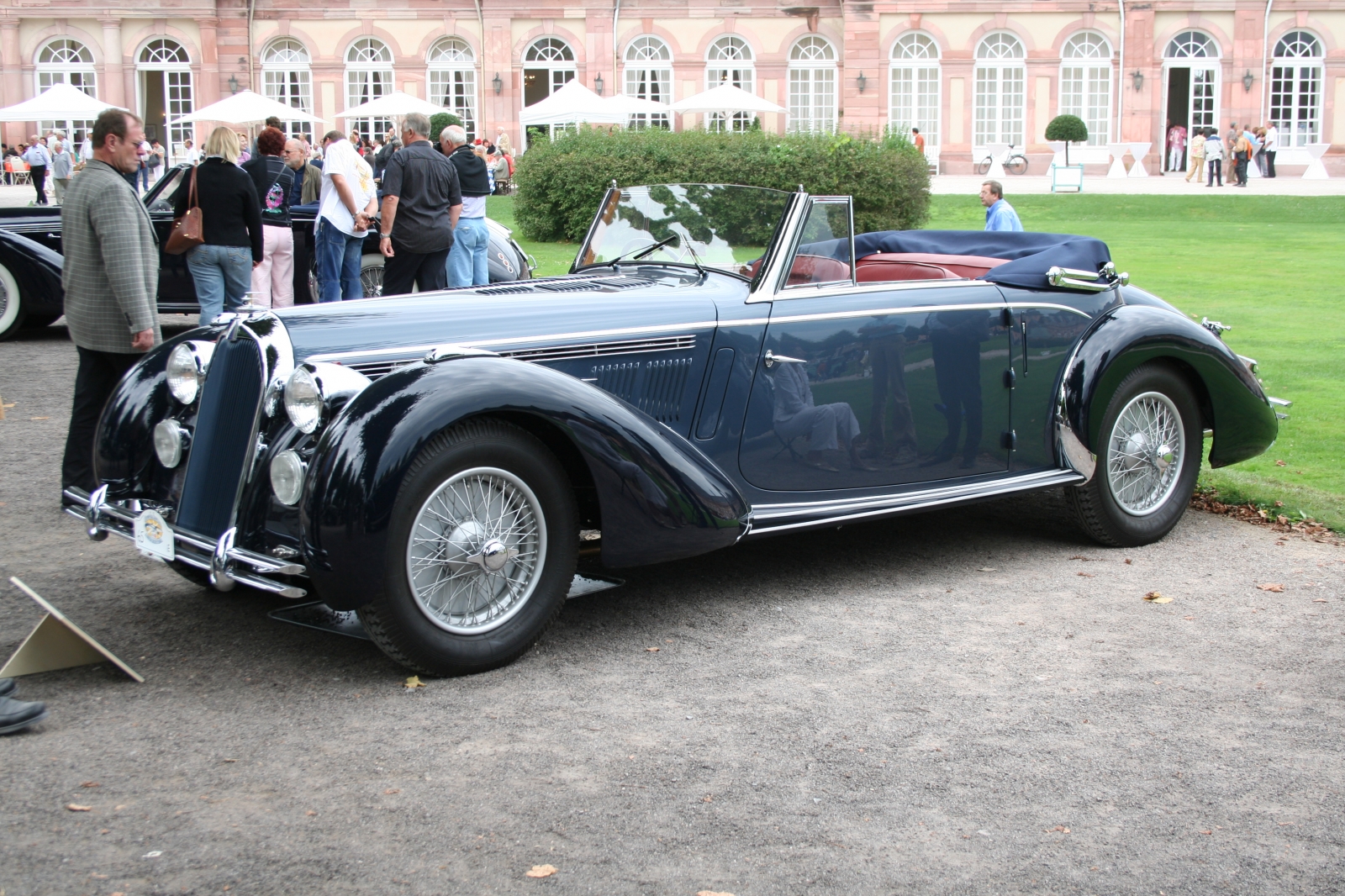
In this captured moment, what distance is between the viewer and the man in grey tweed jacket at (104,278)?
5848 millimetres

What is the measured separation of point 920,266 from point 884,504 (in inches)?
54.5

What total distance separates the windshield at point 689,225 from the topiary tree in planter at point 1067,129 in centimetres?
3864

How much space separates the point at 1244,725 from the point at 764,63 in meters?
43.5

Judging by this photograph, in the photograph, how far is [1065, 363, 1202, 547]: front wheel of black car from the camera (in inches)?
225

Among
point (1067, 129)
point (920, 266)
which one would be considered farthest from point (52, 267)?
point (1067, 129)

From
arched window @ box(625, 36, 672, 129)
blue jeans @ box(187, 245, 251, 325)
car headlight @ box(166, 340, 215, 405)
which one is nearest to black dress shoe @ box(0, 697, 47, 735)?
car headlight @ box(166, 340, 215, 405)

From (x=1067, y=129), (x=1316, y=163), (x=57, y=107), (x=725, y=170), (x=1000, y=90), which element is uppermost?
(x=1000, y=90)

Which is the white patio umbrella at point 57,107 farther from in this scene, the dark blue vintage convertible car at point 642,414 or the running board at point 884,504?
the running board at point 884,504

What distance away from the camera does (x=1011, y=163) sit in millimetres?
40844

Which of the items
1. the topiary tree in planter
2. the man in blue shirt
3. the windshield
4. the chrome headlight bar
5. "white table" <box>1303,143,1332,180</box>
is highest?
the topiary tree in planter

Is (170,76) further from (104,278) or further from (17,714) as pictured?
(17,714)

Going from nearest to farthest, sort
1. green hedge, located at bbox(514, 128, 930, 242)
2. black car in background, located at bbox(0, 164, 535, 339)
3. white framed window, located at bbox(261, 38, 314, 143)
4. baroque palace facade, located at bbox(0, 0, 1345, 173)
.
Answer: black car in background, located at bbox(0, 164, 535, 339), green hedge, located at bbox(514, 128, 930, 242), baroque palace facade, located at bbox(0, 0, 1345, 173), white framed window, located at bbox(261, 38, 314, 143)

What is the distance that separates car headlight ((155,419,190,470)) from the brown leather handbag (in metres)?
4.48

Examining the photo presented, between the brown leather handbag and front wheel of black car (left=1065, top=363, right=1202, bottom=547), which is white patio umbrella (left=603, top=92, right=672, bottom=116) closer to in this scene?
the brown leather handbag
